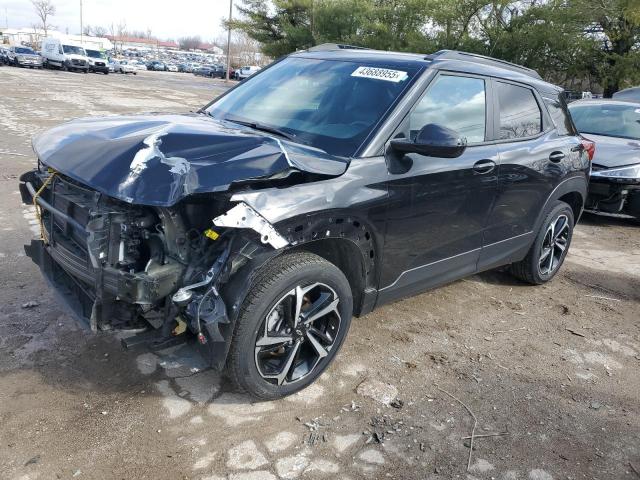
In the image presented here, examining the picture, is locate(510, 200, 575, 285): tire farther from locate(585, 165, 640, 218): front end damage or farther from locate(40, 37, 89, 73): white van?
locate(40, 37, 89, 73): white van

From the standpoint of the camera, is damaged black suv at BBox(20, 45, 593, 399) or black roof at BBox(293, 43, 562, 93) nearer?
damaged black suv at BBox(20, 45, 593, 399)

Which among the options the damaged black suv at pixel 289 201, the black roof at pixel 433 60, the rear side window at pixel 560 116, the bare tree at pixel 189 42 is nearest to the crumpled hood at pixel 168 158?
the damaged black suv at pixel 289 201

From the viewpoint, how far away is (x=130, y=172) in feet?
8.62

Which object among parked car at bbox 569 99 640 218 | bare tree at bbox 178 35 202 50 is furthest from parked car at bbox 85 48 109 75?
bare tree at bbox 178 35 202 50

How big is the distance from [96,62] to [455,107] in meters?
46.9

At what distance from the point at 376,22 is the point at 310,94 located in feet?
89.6

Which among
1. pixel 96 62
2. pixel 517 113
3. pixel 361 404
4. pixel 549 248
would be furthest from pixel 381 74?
pixel 96 62

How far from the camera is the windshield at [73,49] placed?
141 feet

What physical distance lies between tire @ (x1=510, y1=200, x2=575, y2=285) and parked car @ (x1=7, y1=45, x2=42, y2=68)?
1866 inches

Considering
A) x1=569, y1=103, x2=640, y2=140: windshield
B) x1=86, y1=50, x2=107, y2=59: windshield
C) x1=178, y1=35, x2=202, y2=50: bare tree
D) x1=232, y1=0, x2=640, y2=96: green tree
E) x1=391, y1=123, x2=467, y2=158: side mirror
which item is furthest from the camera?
x1=178, y1=35, x2=202, y2=50: bare tree

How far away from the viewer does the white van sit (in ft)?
140

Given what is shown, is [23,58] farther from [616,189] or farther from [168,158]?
[168,158]

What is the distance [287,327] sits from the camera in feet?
9.97

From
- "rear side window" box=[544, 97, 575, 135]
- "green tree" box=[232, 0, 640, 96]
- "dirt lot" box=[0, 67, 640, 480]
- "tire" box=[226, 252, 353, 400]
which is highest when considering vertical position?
"green tree" box=[232, 0, 640, 96]
